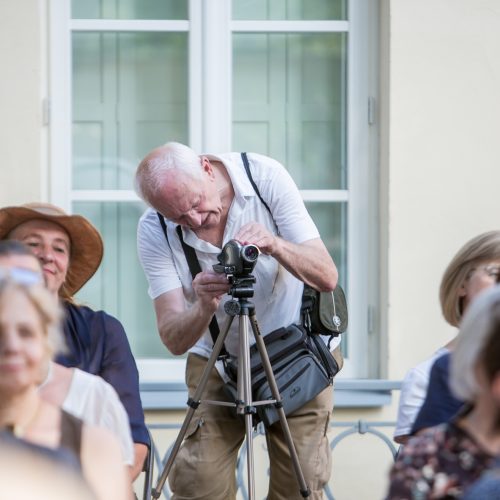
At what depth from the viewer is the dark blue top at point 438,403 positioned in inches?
108

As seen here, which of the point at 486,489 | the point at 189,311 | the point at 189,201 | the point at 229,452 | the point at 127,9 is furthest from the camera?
the point at 127,9

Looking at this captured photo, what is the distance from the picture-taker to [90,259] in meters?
3.59

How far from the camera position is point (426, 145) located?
16.5 feet

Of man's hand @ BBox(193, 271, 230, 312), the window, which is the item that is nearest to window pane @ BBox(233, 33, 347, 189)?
the window

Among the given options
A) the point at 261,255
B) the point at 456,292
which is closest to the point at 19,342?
the point at 456,292

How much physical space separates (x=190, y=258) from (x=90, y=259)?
0.34 metres

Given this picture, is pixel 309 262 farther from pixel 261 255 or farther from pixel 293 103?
pixel 293 103

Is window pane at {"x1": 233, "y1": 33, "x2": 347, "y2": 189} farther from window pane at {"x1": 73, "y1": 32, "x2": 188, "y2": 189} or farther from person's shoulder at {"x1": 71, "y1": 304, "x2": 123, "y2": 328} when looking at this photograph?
person's shoulder at {"x1": 71, "y1": 304, "x2": 123, "y2": 328}

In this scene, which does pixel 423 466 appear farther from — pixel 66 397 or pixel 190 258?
pixel 190 258

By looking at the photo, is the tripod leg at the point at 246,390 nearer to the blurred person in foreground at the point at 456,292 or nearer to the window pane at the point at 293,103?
the blurred person in foreground at the point at 456,292

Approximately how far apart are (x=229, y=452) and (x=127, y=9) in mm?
2170

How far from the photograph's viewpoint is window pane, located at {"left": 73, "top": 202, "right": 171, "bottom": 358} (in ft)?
17.3

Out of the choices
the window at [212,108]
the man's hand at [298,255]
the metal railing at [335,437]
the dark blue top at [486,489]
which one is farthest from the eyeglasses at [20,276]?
the window at [212,108]

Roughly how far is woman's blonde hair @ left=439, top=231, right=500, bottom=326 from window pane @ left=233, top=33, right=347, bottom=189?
1999mm
